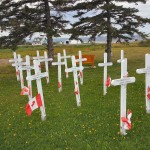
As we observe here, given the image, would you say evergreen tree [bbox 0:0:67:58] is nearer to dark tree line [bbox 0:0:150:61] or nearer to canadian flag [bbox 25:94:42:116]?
dark tree line [bbox 0:0:150:61]

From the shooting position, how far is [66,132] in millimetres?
9219

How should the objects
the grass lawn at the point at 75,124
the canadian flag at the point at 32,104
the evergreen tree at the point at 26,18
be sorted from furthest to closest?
the evergreen tree at the point at 26,18 < the canadian flag at the point at 32,104 < the grass lawn at the point at 75,124

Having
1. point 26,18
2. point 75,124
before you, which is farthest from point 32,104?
point 26,18

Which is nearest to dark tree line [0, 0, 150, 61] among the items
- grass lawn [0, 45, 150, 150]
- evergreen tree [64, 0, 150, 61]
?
evergreen tree [64, 0, 150, 61]

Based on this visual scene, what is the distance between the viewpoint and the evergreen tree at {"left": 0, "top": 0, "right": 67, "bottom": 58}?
27.9m

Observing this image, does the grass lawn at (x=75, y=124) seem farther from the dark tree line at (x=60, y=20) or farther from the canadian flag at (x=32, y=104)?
the dark tree line at (x=60, y=20)

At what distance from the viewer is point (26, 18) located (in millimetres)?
28688

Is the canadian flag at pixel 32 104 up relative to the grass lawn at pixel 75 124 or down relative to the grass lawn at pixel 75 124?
up

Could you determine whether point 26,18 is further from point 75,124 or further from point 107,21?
point 75,124

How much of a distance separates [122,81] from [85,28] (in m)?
21.6

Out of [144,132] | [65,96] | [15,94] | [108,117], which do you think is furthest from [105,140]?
[15,94]

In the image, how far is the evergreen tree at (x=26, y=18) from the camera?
27875 millimetres

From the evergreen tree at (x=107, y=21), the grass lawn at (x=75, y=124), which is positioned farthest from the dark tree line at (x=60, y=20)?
the grass lawn at (x=75, y=124)

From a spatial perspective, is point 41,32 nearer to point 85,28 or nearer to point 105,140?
point 85,28
